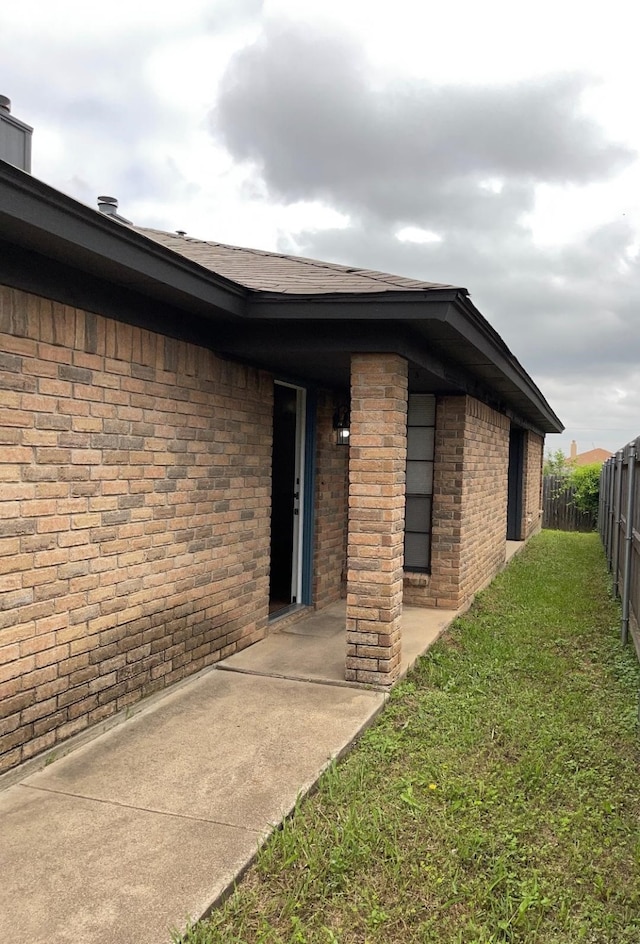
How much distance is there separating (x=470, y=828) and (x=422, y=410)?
16.5 feet

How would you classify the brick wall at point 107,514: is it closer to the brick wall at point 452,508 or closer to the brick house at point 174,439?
the brick house at point 174,439

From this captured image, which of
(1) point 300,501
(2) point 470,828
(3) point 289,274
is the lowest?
(2) point 470,828

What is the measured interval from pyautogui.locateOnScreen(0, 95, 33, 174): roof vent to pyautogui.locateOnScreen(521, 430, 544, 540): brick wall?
12.6 metres

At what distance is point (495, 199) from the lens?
2100 centimetres

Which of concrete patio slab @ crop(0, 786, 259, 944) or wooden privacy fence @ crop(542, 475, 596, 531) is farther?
wooden privacy fence @ crop(542, 475, 596, 531)

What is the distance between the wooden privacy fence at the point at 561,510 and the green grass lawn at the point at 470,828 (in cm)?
1728

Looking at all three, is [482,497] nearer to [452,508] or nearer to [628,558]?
[452,508]

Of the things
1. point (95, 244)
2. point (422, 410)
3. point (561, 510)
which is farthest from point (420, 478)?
point (561, 510)

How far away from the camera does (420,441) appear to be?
760 cm

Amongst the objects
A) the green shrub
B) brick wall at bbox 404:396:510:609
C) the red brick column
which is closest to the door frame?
brick wall at bbox 404:396:510:609

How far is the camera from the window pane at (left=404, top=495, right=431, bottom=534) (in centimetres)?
765

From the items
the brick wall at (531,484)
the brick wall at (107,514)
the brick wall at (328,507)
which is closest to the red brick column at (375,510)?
the brick wall at (107,514)

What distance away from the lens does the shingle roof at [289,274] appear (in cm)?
452

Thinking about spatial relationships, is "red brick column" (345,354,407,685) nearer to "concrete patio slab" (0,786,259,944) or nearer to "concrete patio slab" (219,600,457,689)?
"concrete patio slab" (219,600,457,689)
